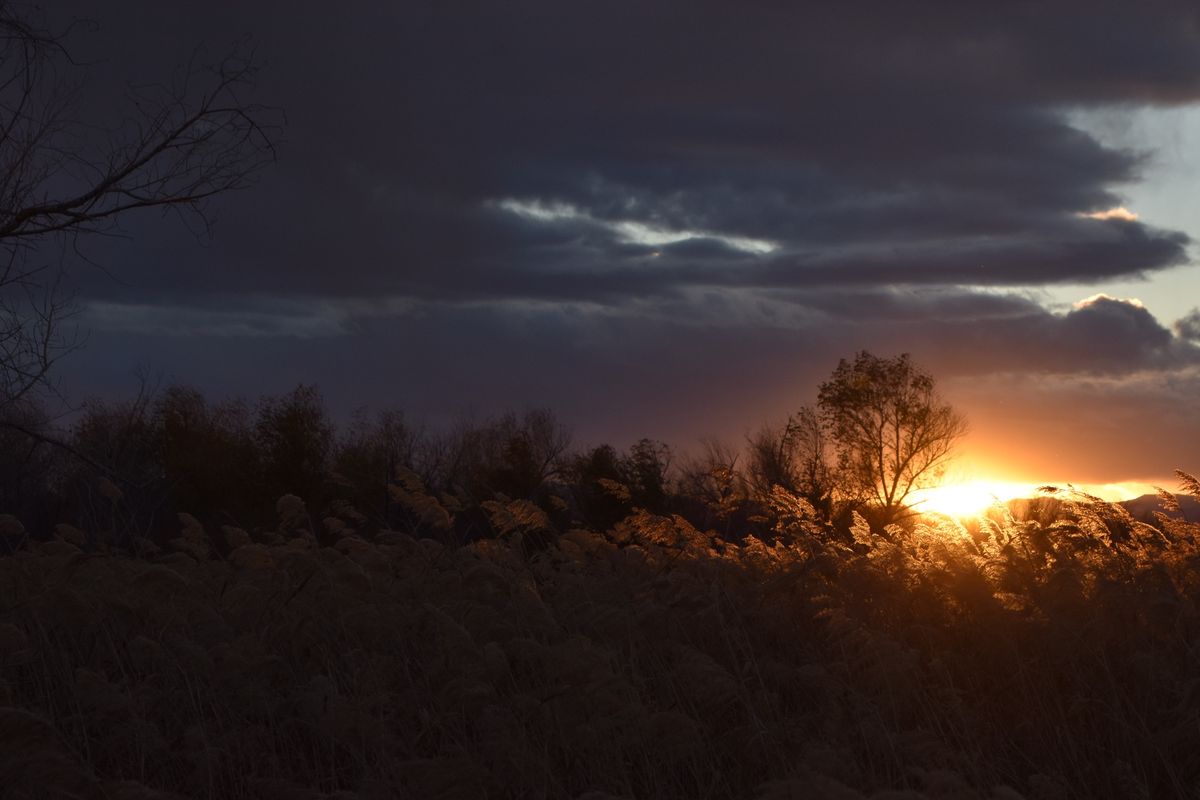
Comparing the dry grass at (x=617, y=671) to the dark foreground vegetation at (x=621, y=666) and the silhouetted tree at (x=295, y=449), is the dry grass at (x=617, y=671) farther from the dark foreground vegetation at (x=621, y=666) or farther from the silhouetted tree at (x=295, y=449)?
the silhouetted tree at (x=295, y=449)

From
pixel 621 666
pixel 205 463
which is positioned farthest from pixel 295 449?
pixel 621 666

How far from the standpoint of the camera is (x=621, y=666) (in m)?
7.72

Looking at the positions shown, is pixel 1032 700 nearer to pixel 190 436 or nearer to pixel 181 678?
pixel 181 678

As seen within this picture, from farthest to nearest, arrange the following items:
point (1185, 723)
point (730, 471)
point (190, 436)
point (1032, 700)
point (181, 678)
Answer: point (190, 436) → point (730, 471) → point (181, 678) → point (1032, 700) → point (1185, 723)

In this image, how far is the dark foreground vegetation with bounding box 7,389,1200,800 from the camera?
6184 mm

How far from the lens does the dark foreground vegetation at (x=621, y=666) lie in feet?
20.3

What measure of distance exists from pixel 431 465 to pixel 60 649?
5782 centimetres

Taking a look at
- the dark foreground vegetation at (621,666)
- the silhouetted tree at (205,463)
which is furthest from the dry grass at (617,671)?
the silhouetted tree at (205,463)

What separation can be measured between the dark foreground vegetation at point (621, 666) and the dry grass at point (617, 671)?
3 centimetres

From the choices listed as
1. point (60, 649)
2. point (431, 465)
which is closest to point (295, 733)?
point (60, 649)

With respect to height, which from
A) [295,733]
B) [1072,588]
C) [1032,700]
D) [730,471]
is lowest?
[295,733]

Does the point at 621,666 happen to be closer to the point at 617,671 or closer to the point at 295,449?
the point at 617,671

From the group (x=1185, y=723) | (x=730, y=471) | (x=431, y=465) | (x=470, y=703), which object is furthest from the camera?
(x=431, y=465)

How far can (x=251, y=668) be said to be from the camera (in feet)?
25.2
